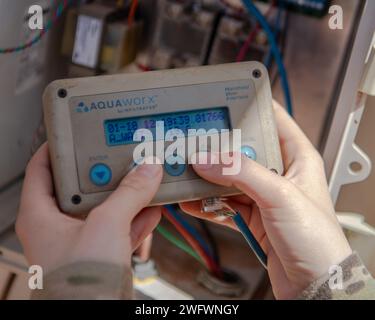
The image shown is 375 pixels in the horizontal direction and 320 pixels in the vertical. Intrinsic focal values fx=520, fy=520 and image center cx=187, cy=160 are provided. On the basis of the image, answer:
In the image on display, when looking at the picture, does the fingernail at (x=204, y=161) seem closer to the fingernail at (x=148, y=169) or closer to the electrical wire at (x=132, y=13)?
the fingernail at (x=148, y=169)

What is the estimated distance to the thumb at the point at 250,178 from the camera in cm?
65

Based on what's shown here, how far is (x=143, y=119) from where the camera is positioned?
2.25ft

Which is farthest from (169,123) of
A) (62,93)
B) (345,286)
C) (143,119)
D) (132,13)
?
→ (132,13)

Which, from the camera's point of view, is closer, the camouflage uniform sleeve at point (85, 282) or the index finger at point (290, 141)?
the camouflage uniform sleeve at point (85, 282)

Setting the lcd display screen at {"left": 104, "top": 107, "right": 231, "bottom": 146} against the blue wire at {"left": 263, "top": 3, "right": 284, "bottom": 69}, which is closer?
the lcd display screen at {"left": 104, "top": 107, "right": 231, "bottom": 146}

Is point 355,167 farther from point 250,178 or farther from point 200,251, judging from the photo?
point 200,251

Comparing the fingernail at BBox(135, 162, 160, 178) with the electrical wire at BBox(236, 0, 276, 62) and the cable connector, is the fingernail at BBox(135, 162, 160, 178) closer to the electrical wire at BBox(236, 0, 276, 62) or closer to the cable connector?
the cable connector

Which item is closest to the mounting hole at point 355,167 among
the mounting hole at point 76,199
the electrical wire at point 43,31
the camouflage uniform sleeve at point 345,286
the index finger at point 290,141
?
the index finger at point 290,141

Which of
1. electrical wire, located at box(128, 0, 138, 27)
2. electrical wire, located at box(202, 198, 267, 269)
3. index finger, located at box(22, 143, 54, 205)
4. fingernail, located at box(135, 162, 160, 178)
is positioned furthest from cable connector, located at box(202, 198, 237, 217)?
electrical wire, located at box(128, 0, 138, 27)

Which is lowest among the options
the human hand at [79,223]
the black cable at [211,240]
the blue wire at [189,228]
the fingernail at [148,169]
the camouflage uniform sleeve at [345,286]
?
the black cable at [211,240]

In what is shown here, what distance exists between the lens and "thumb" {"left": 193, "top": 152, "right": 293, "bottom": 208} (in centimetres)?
65

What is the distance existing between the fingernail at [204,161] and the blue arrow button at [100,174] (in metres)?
0.11

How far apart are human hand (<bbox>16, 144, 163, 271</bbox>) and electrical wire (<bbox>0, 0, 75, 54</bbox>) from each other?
9.1 inches

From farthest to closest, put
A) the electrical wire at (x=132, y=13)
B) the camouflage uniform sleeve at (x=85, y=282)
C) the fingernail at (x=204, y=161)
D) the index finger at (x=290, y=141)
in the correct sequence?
1. the electrical wire at (x=132, y=13)
2. the index finger at (x=290, y=141)
3. the fingernail at (x=204, y=161)
4. the camouflage uniform sleeve at (x=85, y=282)
